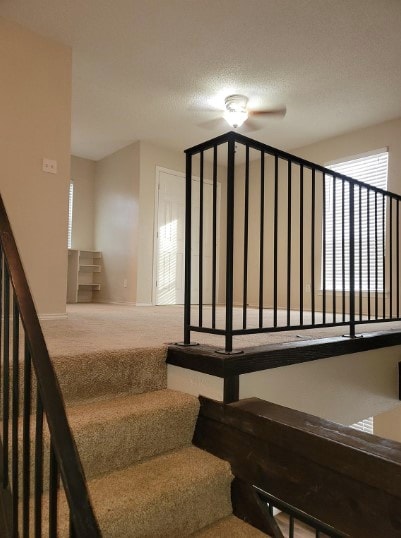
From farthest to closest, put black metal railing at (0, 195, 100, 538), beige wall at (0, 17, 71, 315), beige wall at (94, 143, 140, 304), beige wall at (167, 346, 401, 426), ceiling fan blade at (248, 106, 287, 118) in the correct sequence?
1. beige wall at (94, 143, 140, 304)
2. ceiling fan blade at (248, 106, 287, 118)
3. beige wall at (0, 17, 71, 315)
4. beige wall at (167, 346, 401, 426)
5. black metal railing at (0, 195, 100, 538)

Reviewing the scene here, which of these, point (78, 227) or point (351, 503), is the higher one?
point (78, 227)

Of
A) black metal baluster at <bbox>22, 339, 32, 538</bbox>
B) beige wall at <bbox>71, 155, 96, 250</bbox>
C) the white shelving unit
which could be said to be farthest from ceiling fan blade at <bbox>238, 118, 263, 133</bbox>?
black metal baluster at <bbox>22, 339, 32, 538</bbox>

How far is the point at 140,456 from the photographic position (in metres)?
1.66

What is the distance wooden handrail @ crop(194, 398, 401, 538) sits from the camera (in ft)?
4.13

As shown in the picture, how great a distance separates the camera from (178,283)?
6660mm

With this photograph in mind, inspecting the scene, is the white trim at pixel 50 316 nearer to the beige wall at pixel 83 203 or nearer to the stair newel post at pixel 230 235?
the stair newel post at pixel 230 235

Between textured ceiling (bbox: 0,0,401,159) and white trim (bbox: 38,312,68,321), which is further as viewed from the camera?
white trim (bbox: 38,312,68,321)

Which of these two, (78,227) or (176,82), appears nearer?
(176,82)

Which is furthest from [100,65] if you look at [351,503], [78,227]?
[351,503]

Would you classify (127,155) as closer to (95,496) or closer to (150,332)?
(150,332)

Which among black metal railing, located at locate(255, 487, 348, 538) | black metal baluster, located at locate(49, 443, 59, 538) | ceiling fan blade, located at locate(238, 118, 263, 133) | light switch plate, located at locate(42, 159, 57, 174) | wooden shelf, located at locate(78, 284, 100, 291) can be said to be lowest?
black metal railing, located at locate(255, 487, 348, 538)

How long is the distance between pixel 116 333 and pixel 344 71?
3.51m

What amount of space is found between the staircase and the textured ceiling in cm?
295

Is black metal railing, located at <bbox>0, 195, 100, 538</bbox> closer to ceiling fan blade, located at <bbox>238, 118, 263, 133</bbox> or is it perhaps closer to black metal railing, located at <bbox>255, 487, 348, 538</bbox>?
black metal railing, located at <bbox>255, 487, 348, 538</bbox>
